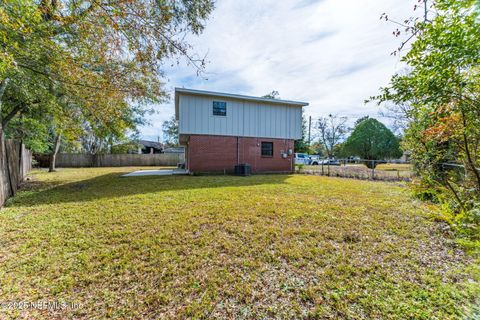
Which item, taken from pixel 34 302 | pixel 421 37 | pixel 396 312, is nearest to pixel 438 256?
pixel 396 312

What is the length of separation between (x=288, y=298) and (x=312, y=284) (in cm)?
36

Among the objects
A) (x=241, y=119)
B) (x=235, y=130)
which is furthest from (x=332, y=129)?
(x=235, y=130)

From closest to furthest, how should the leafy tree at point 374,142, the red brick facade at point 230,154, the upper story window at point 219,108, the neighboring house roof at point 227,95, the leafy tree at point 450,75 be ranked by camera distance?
the leafy tree at point 450,75 < the neighboring house roof at point 227,95 < the red brick facade at point 230,154 < the upper story window at point 219,108 < the leafy tree at point 374,142

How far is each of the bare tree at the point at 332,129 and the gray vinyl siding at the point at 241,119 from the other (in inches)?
895

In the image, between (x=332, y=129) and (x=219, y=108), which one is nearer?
(x=219, y=108)

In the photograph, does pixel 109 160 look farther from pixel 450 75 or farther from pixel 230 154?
pixel 450 75

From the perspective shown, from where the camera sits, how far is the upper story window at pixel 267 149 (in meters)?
13.0

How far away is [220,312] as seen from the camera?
1849 millimetres

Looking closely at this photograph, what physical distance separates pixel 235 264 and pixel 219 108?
10.2m

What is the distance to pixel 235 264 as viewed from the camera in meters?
2.53

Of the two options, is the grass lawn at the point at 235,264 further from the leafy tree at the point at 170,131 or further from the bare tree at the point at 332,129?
the leafy tree at the point at 170,131

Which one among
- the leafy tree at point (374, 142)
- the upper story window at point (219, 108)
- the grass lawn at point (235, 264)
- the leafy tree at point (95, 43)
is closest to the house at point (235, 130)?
the upper story window at point (219, 108)

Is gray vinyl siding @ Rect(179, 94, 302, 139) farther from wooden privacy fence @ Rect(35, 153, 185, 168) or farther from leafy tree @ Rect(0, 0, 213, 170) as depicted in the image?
wooden privacy fence @ Rect(35, 153, 185, 168)

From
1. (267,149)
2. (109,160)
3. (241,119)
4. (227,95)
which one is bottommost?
(109,160)
